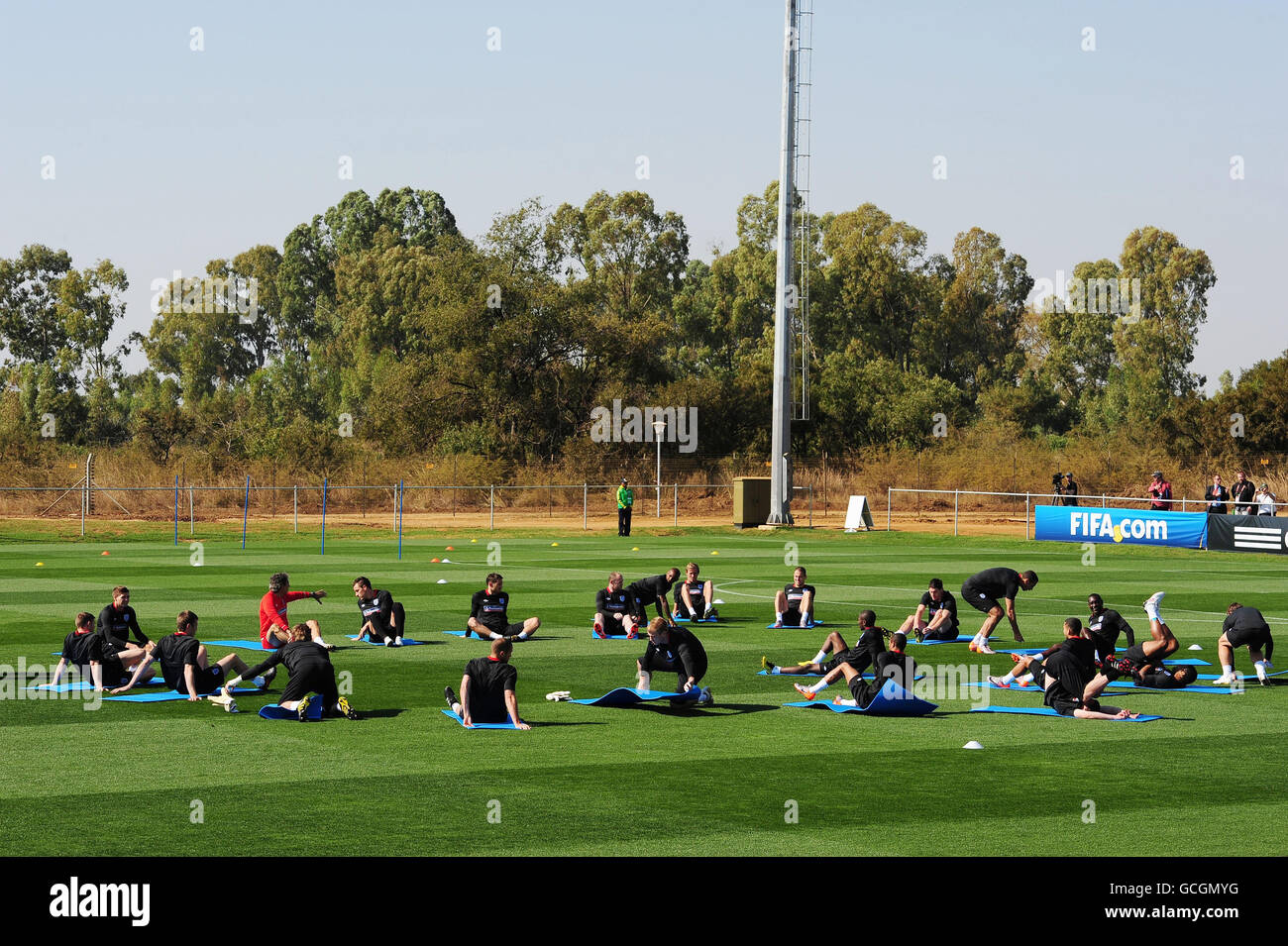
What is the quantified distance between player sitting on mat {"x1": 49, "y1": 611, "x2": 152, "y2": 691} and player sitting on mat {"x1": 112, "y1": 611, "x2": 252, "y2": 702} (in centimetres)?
23

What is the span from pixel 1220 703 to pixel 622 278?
102 m

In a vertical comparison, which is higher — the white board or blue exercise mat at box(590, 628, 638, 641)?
the white board

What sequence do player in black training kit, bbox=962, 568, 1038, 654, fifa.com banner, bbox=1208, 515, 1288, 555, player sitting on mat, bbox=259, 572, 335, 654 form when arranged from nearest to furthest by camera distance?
player sitting on mat, bbox=259, 572, 335, 654, player in black training kit, bbox=962, 568, 1038, 654, fifa.com banner, bbox=1208, 515, 1288, 555

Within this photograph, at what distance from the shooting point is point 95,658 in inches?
805

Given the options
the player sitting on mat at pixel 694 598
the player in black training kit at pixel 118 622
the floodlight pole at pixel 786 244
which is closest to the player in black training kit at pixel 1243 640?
the player sitting on mat at pixel 694 598

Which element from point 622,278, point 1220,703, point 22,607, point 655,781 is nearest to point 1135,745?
point 1220,703

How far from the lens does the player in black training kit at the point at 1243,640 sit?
881 inches

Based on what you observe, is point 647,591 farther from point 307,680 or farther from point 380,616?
point 307,680

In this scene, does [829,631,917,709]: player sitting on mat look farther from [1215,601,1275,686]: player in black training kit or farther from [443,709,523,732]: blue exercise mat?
[1215,601,1275,686]: player in black training kit

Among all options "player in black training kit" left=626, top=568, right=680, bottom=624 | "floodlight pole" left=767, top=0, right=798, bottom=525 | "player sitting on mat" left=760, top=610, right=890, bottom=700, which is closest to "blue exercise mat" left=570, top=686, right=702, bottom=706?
"player sitting on mat" left=760, top=610, right=890, bottom=700

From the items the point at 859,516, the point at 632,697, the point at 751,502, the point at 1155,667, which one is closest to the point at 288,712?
the point at 632,697

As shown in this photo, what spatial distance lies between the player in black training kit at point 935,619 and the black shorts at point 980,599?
0.95 ft

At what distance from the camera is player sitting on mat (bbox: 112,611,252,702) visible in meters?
20.2
